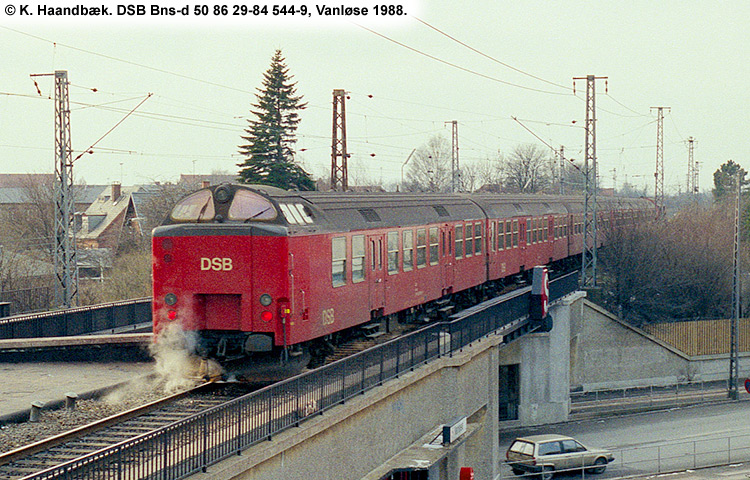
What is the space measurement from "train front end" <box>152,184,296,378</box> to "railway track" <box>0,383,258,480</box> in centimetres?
64

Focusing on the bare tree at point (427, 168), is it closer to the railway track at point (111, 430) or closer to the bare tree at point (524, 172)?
the bare tree at point (524, 172)

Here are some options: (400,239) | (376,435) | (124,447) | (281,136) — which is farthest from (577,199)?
(124,447)

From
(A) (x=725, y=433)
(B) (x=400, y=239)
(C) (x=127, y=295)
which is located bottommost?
(A) (x=725, y=433)

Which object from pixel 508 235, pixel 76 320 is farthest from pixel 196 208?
pixel 508 235

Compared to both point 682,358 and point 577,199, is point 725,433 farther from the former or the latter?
point 577,199

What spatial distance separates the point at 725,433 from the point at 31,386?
28.3 m

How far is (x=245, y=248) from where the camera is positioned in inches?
589

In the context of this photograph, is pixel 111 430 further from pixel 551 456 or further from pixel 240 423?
pixel 551 456

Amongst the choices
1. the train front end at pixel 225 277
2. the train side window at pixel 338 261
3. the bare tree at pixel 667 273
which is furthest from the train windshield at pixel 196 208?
the bare tree at pixel 667 273

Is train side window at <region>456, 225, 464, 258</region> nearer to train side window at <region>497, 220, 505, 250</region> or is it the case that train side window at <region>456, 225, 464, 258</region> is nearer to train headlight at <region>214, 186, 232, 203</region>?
train side window at <region>497, 220, 505, 250</region>

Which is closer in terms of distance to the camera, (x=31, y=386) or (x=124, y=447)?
(x=124, y=447)

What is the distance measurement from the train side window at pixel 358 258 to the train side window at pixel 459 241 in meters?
7.46

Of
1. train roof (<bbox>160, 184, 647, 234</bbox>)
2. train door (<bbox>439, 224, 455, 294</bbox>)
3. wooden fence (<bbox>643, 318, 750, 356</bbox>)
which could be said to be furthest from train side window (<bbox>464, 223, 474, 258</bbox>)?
wooden fence (<bbox>643, 318, 750, 356</bbox>)

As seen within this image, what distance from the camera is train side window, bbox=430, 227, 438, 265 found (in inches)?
900
